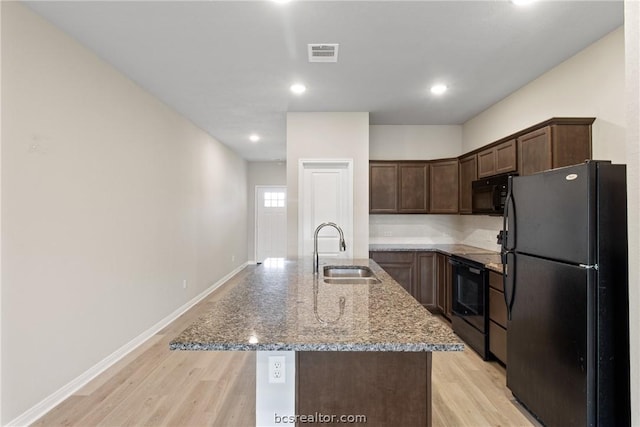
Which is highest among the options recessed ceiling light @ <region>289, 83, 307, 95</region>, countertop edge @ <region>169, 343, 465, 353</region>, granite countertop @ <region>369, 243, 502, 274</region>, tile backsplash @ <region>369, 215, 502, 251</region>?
recessed ceiling light @ <region>289, 83, 307, 95</region>

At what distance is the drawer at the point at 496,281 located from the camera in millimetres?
2871

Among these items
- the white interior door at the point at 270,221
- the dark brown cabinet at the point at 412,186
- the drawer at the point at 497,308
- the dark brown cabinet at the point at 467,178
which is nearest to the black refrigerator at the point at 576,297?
the drawer at the point at 497,308

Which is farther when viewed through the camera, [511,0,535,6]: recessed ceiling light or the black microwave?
the black microwave

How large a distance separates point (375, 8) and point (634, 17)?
1389 millimetres

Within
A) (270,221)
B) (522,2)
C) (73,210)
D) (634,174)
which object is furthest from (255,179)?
(634,174)

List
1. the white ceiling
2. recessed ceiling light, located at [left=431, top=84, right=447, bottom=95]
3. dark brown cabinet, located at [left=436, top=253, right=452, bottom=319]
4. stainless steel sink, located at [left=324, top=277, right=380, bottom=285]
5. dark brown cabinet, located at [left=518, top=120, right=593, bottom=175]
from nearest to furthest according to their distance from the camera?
the white ceiling, stainless steel sink, located at [left=324, top=277, right=380, bottom=285], dark brown cabinet, located at [left=518, top=120, right=593, bottom=175], recessed ceiling light, located at [left=431, top=84, right=447, bottom=95], dark brown cabinet, located at [left=436, top=253, right=452, bottom=319]

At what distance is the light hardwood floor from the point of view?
2.26 m

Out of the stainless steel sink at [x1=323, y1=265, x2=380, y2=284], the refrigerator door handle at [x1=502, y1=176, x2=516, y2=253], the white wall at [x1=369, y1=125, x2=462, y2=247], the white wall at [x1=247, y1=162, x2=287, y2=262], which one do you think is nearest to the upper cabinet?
the white wall at [x1=369, y1=125, x2=462, y2=247]

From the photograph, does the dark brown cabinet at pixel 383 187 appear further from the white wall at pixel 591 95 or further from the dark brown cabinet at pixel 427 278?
the white wall at pixel 591 95

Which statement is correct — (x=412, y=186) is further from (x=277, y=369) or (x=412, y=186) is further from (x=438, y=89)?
(x=277, y=369)

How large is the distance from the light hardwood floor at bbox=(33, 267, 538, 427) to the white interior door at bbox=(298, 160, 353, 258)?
1.74 m

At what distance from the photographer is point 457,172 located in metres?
4.65

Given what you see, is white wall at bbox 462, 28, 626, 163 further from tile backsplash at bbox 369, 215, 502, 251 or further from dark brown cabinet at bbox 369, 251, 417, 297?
dark brown cabinet at bbox 369, 251, 417, 297

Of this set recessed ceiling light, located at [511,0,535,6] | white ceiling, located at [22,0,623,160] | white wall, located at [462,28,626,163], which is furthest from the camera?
white wall, located at [462,28,626,163]
